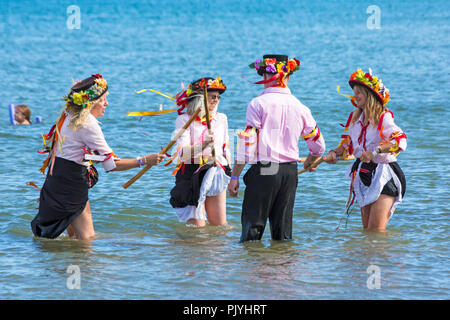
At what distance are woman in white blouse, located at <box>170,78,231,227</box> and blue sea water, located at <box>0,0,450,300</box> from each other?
0.37 m

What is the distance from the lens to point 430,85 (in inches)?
909

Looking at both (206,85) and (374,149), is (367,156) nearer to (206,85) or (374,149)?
(374,149)

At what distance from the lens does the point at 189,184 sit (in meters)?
8.00

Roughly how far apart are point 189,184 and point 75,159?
1370mm

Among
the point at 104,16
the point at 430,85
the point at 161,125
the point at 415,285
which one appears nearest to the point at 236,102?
the point at 161,125

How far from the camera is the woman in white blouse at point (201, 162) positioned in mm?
7758

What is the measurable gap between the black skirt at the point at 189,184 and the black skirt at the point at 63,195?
111 centimetres

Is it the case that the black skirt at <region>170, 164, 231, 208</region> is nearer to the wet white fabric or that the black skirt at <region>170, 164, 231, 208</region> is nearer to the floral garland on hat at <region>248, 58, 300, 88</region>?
the wet white fabric

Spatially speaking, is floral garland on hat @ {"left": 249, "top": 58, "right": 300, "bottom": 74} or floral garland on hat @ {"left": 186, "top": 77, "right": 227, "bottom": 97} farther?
floral garland on hat @ {"left": 186, "top": 77, "right": 227, "bottom": 97}

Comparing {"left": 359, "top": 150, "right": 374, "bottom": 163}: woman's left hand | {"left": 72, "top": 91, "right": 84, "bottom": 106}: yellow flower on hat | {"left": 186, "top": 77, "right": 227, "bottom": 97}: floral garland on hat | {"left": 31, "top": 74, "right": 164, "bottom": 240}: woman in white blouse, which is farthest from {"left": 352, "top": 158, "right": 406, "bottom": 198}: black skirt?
{"left": 72, "top": 91, "right": 84, "bottom": 106}: yellow flower on hat

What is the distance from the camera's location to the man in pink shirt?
6793 mm

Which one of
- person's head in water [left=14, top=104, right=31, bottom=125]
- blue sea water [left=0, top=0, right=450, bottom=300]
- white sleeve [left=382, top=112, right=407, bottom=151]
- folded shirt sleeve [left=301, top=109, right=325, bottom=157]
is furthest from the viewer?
person's head in water [left=14, top=104, right=31, bottom=125]

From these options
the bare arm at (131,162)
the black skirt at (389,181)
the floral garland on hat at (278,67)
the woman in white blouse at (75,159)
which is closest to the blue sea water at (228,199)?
the woman in white blouse at (75,159)
